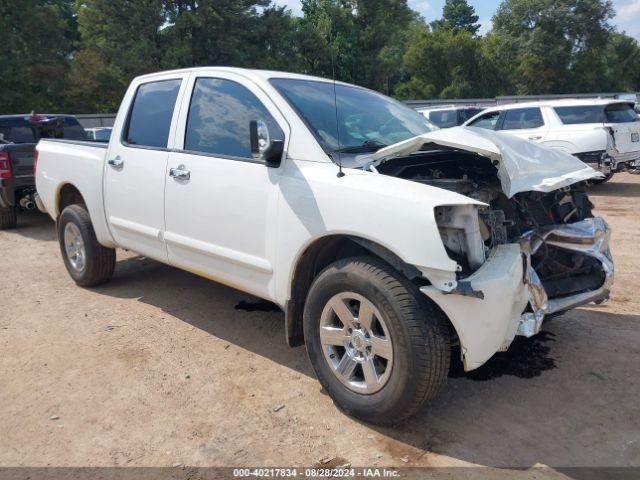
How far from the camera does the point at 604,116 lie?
10766 millimetres

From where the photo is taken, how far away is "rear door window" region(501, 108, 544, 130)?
11.5 meters

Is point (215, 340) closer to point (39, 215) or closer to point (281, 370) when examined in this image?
point (281, 370)

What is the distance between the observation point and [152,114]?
4.62m

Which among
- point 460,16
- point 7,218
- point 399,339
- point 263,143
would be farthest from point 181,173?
point 460,16

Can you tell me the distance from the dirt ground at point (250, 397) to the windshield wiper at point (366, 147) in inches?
59.1

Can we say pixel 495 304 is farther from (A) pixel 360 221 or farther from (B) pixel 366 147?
(B) pixel 366 147

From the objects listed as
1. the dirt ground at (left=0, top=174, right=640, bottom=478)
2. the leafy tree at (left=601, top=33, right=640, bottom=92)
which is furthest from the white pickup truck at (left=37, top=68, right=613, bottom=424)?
the leafy tree at (left=601, top=33, right=640, bottom=92)

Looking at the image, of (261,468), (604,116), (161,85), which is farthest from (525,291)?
(604,116)

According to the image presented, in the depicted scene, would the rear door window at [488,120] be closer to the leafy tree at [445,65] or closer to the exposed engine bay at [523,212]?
the exposed engine bay at [523,212]

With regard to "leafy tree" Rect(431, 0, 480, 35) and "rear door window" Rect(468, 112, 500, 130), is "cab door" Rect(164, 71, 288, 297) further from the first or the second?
"leafy tree" Rect(431, 0, 480, 35)

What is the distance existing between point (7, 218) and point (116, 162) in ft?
17.7

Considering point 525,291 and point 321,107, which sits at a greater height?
point 321,107

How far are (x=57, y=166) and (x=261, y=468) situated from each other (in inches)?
163

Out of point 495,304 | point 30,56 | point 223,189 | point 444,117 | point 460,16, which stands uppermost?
point 460,16
